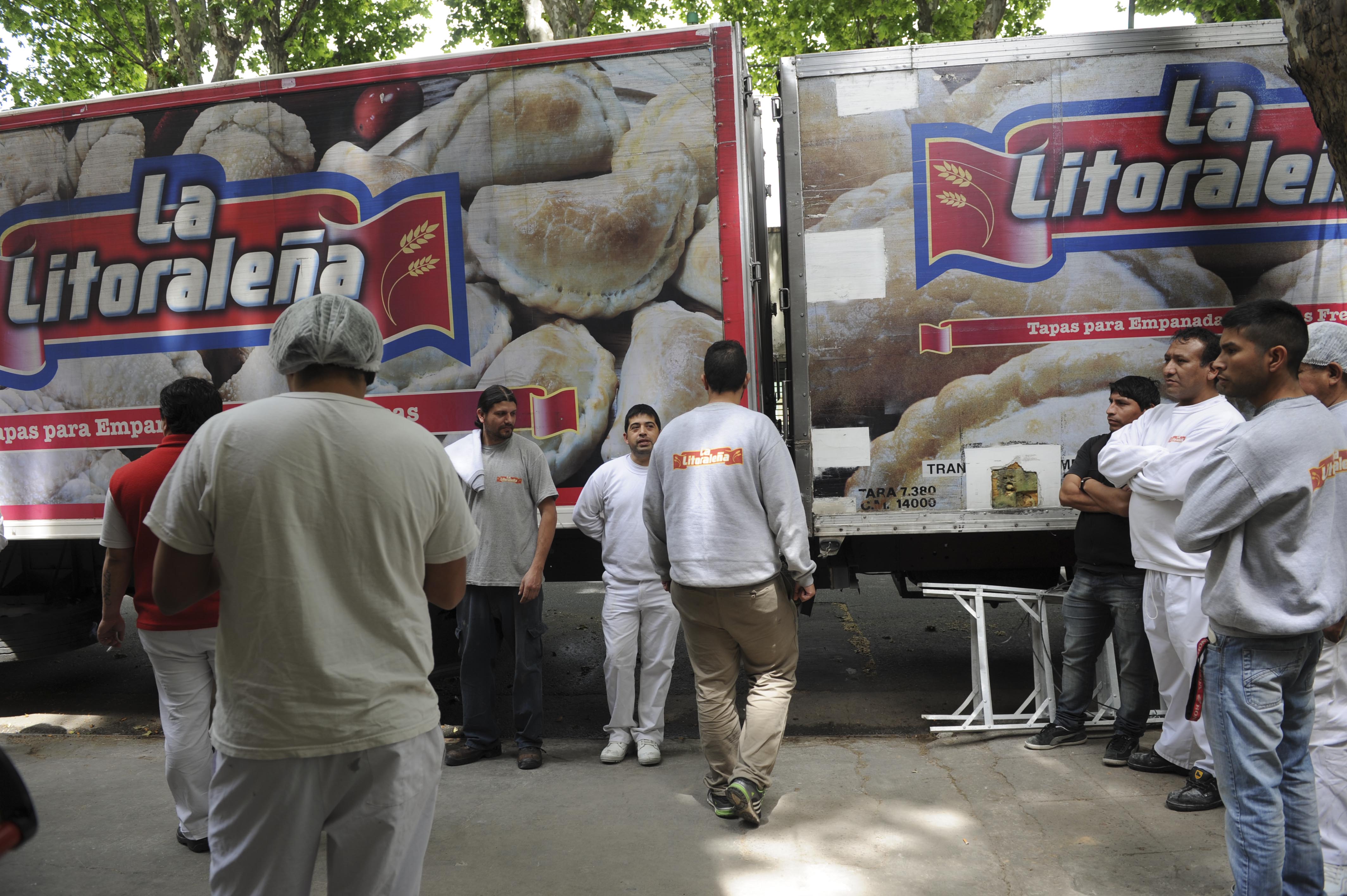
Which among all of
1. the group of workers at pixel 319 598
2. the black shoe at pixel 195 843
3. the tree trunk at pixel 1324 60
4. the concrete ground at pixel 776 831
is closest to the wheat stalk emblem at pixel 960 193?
the tree trunk at pixel 1324 60

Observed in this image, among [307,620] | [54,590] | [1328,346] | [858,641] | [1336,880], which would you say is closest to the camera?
[307,620]

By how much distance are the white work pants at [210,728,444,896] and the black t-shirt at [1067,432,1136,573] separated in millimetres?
3791

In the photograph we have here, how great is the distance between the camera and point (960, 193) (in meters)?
4.96

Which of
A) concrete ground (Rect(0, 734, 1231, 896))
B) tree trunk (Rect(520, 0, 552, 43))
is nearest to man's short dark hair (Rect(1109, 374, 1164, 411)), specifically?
concrete ground (Rect(0, 734, 1231, 896))

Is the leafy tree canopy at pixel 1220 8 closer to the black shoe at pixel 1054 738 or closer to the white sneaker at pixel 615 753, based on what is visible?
the black shoe at pixel 1054 738

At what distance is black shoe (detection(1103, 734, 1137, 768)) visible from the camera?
4605mm

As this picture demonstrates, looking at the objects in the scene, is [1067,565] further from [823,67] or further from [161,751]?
[161,751]

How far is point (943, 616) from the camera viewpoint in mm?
8297

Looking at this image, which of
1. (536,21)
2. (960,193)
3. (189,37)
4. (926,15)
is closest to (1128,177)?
(960,193)

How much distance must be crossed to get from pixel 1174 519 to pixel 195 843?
4.61 m

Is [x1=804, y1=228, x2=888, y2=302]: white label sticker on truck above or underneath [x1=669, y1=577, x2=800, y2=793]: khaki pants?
above

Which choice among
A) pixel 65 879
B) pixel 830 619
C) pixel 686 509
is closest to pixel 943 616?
pixel 830 619

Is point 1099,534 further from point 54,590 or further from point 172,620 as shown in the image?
point 54,590

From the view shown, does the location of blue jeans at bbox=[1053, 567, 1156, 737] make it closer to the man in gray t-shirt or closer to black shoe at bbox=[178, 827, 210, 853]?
the man in gray t-shirt
